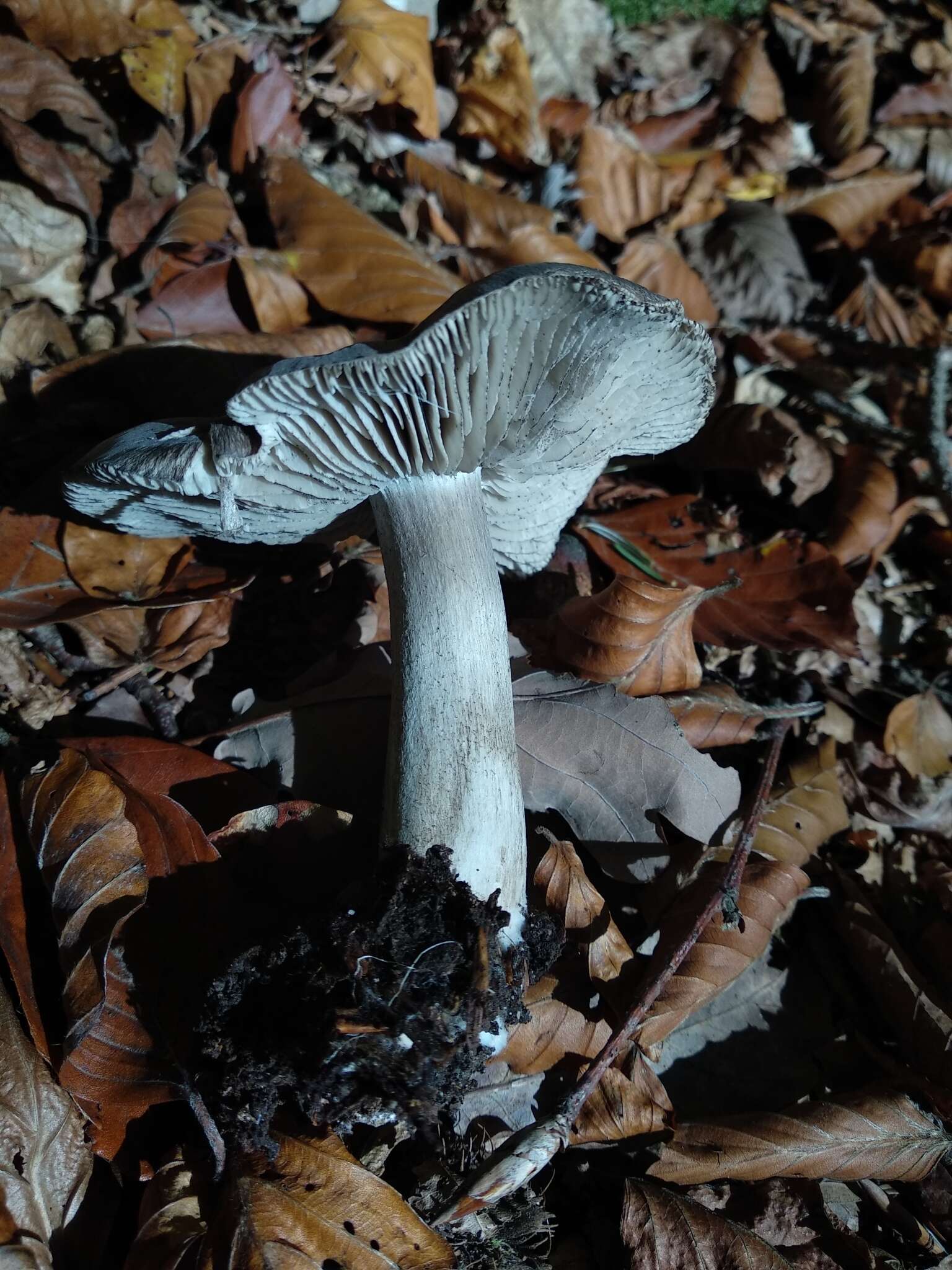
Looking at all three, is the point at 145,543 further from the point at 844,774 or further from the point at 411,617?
the point at 844,774

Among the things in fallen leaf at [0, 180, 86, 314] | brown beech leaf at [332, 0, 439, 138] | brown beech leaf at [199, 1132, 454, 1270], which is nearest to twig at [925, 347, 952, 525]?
brown beech leaf at [332, 0, 439, 138]

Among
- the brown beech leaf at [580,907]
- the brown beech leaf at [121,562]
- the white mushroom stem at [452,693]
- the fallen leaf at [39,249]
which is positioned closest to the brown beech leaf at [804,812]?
the brown beech leaf at [580,907]

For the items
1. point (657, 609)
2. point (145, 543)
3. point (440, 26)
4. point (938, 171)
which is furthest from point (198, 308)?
point (938, 171)

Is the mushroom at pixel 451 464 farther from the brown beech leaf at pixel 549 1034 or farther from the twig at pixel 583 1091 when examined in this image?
the twig at pixel 583 1091

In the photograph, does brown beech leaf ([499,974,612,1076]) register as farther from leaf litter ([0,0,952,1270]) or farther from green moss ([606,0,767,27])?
green moss ([606,0,767,27])

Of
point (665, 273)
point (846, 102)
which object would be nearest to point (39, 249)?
point (665, 273)

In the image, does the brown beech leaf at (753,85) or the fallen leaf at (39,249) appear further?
the brown beech leaf at (753,85)
